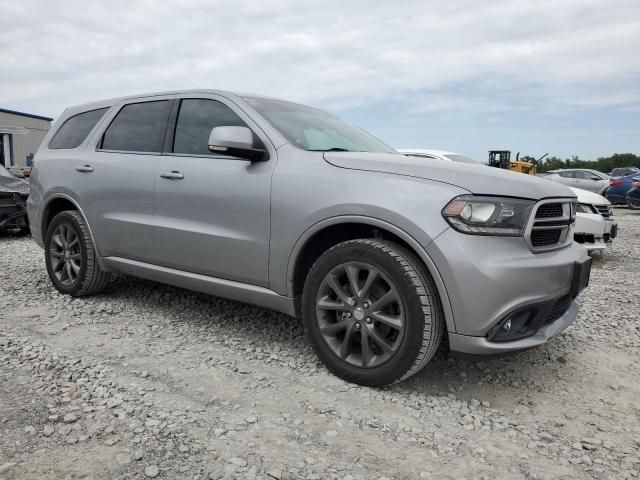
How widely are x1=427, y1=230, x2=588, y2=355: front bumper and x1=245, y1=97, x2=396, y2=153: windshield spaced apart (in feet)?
4.09

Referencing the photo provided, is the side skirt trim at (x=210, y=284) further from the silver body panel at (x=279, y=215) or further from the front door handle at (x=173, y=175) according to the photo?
the front door handle at (x=173, y=175)

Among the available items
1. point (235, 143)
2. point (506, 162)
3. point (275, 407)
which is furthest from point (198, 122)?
point (506, 162)

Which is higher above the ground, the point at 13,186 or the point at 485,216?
the point at 485,216

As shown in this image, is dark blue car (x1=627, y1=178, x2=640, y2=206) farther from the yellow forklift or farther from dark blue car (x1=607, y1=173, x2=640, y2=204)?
the yellow forklift

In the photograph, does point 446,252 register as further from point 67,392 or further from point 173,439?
point 67,392

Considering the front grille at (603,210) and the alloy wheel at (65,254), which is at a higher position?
the front grille at (603,210)

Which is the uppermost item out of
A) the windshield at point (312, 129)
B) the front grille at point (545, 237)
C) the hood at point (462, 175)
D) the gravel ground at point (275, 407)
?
the windshield at point (312, 129)

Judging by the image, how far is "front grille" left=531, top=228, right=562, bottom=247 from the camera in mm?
2762

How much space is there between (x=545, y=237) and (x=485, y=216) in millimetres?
459

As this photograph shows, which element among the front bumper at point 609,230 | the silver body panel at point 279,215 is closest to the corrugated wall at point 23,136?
the silver body panel at point 279,215

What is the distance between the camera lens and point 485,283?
254 cm

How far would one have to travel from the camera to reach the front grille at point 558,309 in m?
2.87

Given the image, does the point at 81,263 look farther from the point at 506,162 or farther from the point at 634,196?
the point at 506,162

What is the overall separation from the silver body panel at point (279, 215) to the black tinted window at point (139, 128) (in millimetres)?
81
